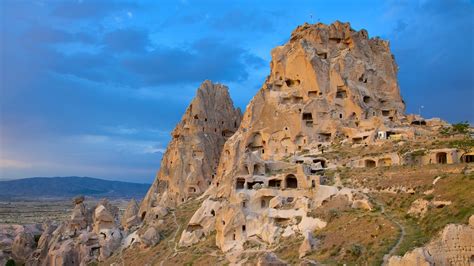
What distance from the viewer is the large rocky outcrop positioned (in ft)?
170

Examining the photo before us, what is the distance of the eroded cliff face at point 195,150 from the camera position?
7531 centimetres

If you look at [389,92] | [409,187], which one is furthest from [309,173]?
[389,92]

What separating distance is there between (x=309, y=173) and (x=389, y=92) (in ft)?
97.2

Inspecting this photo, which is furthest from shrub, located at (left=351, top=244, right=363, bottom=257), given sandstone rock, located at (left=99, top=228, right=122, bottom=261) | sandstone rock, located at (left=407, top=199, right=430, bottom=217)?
sandstone rock, located at (left=99, top=228, right=122, bottom=261)

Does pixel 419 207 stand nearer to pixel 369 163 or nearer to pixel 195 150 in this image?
pixel 369 163

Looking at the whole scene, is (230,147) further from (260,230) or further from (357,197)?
(357,197)

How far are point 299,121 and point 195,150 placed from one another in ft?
53.4

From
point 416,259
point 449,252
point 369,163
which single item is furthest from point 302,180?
point 416,259

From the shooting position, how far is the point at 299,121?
233 ft

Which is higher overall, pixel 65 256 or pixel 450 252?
pixel 450 252

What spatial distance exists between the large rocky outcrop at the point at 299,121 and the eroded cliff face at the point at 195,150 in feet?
16.2

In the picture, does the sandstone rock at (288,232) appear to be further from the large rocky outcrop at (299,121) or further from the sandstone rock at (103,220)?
the sandstone rock at (103,220)

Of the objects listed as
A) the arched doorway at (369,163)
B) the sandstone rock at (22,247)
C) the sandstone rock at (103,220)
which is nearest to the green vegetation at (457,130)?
the arched doorway at (369,163)

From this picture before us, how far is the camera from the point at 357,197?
1811 inches
